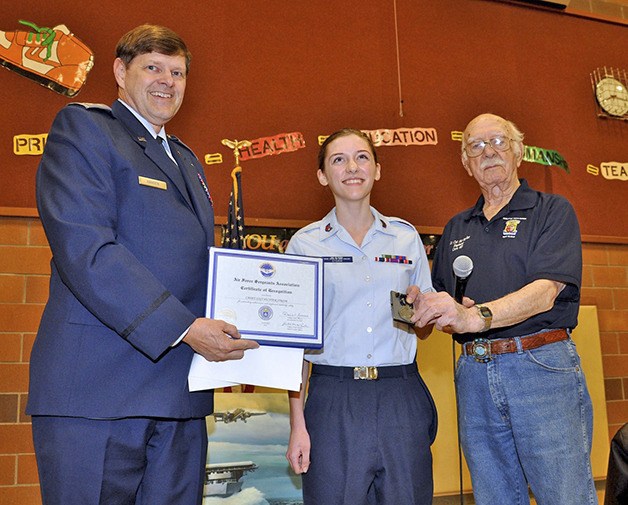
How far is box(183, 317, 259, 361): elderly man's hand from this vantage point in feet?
5.58

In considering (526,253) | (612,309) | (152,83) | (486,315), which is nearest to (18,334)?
(152,83)

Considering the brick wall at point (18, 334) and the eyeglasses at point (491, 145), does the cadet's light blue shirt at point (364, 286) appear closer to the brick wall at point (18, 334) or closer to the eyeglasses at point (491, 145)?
the eyeglasses at point (491, 145)

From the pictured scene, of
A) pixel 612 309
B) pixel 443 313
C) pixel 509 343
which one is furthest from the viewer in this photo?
pixel 612 309

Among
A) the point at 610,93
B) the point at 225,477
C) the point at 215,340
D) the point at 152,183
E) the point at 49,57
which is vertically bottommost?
the point at 225,477

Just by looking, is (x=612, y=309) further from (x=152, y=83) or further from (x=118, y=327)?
(x=118, y=327)

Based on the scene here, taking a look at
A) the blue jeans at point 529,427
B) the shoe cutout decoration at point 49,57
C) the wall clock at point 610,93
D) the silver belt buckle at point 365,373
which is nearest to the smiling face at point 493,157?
the blue jeans at point 529,427

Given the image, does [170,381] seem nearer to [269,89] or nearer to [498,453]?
[498,453]

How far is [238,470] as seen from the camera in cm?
351

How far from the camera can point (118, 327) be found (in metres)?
1.63

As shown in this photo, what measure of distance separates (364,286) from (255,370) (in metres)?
0.58

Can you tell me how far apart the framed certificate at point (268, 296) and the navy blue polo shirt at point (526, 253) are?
2.42 feet

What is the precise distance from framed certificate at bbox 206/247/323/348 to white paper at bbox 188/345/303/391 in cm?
5

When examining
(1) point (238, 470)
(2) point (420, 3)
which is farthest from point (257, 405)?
(2) point (420, 3)

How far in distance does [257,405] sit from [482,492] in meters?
1.62
